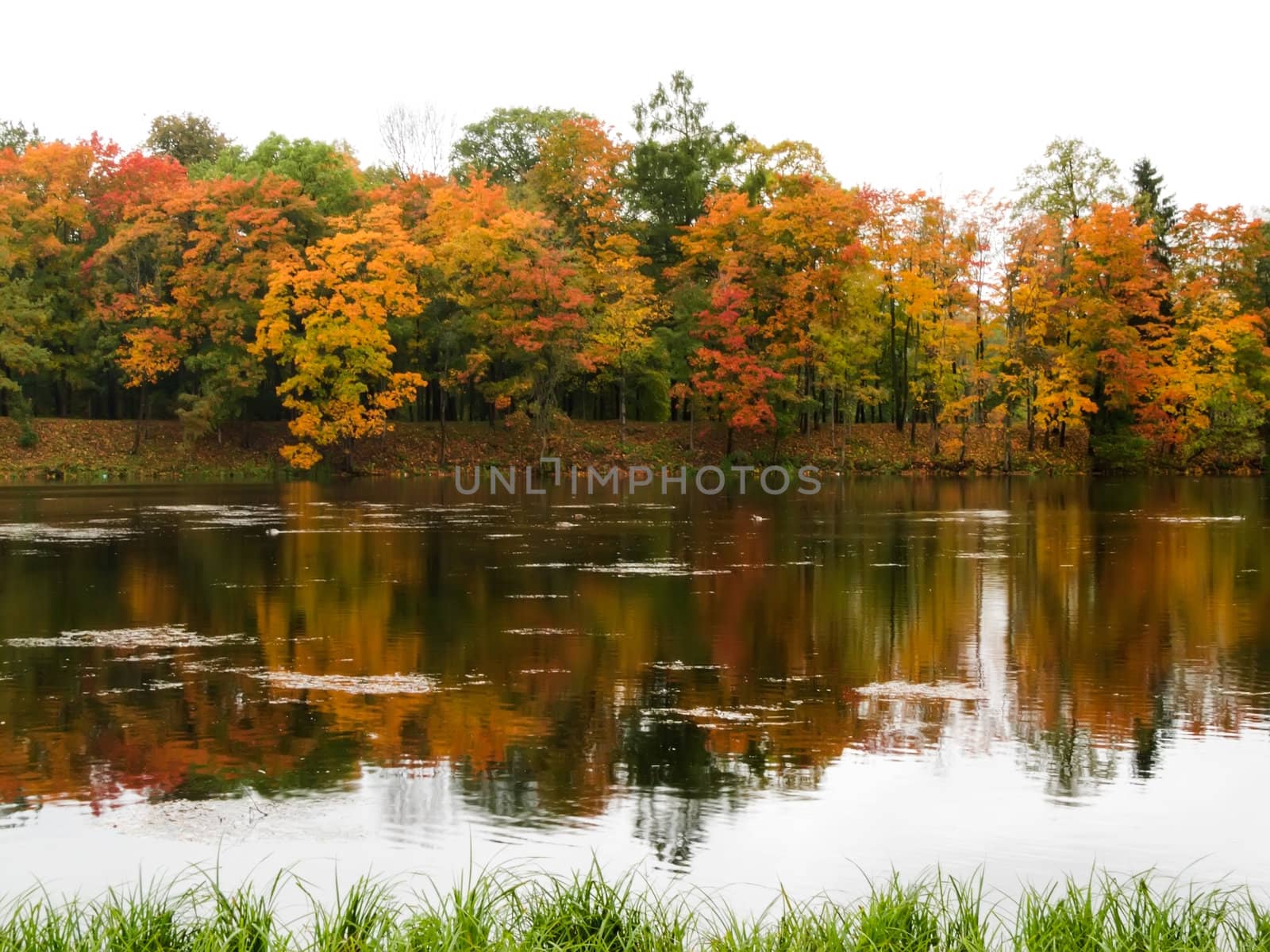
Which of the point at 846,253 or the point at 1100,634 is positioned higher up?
the point at 846,253

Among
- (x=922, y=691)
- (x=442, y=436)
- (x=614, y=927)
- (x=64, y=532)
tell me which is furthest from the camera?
(x=442, y=436)

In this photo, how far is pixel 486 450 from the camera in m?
59.3

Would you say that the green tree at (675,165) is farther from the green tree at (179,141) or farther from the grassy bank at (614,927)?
the grassy bank at (614,927)

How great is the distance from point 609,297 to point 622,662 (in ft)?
165

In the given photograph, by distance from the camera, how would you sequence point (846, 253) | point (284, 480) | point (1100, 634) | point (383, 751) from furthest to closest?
point (846, 253) < point (284, 480) < point (1100, 634) < point (383, 751)

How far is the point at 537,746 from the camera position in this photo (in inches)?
359

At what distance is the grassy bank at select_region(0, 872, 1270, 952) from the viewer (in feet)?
16.1

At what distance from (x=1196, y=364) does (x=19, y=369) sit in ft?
164

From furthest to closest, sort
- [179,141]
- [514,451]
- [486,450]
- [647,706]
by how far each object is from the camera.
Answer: [179,141] → [514,451] → [486,450] → [647,706]

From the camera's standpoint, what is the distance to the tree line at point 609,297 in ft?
179

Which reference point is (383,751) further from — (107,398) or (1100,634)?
(107,398)

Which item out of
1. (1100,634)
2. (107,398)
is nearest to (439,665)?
(1100,634)

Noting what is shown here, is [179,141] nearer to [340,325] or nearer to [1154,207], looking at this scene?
[340,325]

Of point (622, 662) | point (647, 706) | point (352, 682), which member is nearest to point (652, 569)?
point (622, 662)
